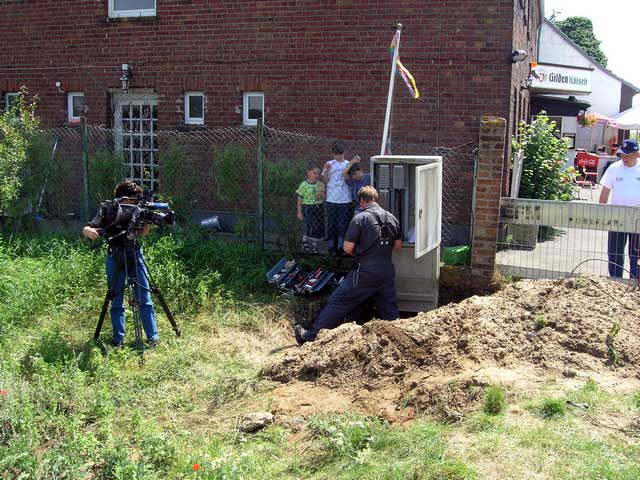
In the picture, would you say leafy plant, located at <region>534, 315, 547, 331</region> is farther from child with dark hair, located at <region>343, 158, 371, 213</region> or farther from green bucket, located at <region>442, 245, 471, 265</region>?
child with dark hair, located at <region>343, 158, 371, 213</region>

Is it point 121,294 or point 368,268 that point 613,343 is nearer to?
point 368,268

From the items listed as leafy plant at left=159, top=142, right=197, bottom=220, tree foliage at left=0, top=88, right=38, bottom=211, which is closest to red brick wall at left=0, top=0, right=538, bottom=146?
leafy plant at left=159, top=142, right=197, bottom=220

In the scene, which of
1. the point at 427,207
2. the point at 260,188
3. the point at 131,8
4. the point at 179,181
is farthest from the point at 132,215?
the point at 131,8

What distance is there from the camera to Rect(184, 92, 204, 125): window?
1323cm

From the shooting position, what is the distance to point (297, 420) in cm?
526

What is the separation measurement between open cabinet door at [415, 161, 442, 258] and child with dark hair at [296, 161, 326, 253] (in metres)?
1.76

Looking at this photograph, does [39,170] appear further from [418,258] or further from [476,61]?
[476,61]

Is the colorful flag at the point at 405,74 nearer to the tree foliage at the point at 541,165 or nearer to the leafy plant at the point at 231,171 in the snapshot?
the leafy plant at the point at 231,171

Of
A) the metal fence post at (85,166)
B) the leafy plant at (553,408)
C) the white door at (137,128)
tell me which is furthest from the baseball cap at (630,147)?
the white door at (137,128)

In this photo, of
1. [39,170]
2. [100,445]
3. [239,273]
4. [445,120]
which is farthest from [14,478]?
[445,120]

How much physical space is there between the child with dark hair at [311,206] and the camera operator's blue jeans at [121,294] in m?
2.87

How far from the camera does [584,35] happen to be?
58.2 meters

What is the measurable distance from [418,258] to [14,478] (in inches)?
194

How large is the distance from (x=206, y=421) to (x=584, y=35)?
2370 inches
